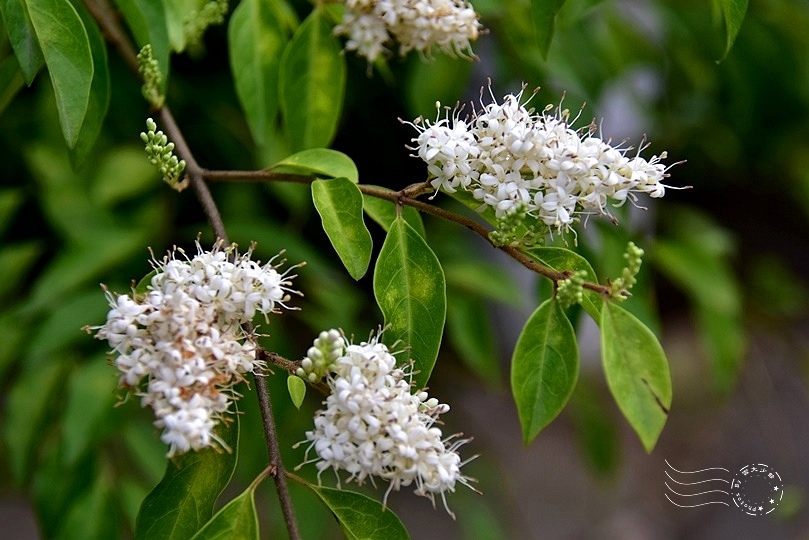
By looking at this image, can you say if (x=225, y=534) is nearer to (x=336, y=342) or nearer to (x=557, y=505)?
(x=336, y=342)

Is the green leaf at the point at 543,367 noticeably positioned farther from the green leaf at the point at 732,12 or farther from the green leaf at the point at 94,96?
the green leaf at the point at 94,96

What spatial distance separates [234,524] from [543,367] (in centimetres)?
32

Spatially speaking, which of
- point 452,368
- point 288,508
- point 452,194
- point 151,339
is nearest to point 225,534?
point 288,508

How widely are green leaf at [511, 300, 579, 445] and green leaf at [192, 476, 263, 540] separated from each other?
26 centimetres

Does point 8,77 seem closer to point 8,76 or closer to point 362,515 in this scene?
point 8,76

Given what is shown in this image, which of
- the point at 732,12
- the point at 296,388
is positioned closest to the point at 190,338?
the point at 296,388

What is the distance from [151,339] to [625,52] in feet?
5.39

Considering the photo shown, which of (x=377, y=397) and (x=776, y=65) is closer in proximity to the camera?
(x=377, y=397)

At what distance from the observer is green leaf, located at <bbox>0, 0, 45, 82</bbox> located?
0.89 meters

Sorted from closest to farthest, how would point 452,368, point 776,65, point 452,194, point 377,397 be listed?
point 377,397 → point 452,194 → point 776,65 → point 452,368

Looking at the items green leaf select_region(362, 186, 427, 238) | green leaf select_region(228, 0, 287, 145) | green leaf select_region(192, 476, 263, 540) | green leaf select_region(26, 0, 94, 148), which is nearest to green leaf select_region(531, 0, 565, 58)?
green leaf select_region(362, 186, 427, 238)

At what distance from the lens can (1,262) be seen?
1.48 m

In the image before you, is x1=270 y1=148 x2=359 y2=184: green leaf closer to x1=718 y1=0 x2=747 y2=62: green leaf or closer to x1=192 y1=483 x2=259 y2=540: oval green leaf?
x1=192 y1=483 x2=259 y2=540: oval green leaf

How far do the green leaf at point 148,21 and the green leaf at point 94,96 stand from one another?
0.04 meters
